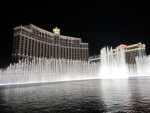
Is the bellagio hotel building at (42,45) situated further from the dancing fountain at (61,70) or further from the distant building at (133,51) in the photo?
the dancing fountain at (61,70)

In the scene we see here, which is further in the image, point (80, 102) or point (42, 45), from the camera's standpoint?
point (42, 45)

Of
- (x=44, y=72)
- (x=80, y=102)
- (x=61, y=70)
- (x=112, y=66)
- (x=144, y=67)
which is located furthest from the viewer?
(x=144, y=67)

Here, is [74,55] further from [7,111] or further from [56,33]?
[7,111]

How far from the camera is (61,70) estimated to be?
2589 inches

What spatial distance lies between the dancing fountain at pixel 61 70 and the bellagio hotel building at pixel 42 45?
51.2 m

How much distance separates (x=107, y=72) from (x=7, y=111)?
59.3 metres

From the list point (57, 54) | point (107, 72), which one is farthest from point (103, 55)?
point (57, 54)

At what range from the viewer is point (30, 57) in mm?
123250

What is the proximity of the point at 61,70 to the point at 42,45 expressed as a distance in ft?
241

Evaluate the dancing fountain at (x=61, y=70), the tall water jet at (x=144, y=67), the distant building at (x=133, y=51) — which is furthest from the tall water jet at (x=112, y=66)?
the distant building at (x=133, y=51)

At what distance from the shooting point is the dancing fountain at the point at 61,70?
54.2m

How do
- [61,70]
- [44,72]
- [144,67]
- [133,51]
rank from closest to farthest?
[44,72]
[61,70]
[144,67]
[133,51]

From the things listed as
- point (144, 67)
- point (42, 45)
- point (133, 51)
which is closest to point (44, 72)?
point (144, 67)

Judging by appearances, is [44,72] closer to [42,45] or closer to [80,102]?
[80,102]
